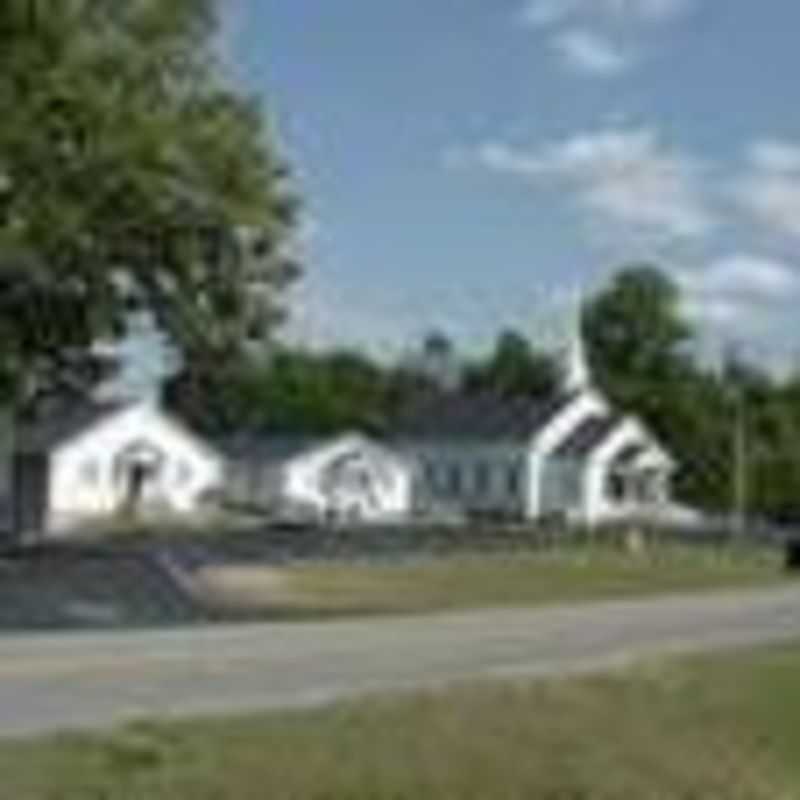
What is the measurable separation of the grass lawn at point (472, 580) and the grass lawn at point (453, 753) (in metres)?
20.1

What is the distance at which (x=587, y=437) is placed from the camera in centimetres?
12069

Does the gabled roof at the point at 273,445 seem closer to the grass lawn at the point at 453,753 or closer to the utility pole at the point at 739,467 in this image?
the utility pole at the point at 739,467

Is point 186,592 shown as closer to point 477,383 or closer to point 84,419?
point 84,419

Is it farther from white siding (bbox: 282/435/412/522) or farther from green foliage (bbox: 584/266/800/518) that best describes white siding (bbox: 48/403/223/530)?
green foliage (bbox: 584/266/800/518)

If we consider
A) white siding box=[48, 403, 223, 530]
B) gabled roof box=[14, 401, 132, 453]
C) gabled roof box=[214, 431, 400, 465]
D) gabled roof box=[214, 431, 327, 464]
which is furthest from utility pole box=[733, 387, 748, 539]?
gabled roof box=[14, 401, 132, 453]

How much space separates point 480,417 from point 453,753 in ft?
341

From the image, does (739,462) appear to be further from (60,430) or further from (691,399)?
(60,430)

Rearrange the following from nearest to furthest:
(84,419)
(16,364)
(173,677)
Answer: (173,677) → (16,364) → (84,419)

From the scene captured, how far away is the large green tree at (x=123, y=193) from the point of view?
42.9 m

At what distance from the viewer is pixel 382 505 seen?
387 feet

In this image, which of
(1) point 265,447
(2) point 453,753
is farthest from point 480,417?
(2) point 453,753

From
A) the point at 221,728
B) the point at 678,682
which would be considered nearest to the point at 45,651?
the point at 678,682

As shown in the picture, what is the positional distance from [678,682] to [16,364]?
839 inches

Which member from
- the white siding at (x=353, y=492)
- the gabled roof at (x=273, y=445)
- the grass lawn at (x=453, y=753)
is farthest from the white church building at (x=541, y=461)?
the grass lawn at (x=453, y=753)
